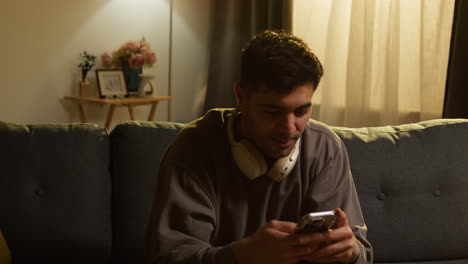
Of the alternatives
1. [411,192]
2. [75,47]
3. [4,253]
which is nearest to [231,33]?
[75,47]

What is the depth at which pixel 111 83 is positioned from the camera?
4.07 metres

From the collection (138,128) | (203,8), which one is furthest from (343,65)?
(138,128)

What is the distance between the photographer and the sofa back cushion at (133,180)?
1779 mm

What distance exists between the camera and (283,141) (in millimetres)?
1256

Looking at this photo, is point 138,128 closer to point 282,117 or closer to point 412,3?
point 282,117

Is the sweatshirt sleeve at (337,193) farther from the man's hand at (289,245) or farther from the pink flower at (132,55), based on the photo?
the pink flower at (132,55)

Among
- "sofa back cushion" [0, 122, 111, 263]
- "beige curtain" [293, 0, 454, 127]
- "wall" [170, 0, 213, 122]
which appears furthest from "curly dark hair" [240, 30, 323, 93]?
"wall" [170, 0, 213, 122]

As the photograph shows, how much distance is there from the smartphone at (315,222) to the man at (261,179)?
0.05ft

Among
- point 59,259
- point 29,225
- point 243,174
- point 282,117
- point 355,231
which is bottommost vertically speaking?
point 59,259

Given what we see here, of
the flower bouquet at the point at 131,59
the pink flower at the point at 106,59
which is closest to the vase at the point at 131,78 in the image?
the flower bouquet at the point at 131,59

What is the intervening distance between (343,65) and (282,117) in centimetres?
229

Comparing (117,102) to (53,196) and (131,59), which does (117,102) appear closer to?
(131,59)

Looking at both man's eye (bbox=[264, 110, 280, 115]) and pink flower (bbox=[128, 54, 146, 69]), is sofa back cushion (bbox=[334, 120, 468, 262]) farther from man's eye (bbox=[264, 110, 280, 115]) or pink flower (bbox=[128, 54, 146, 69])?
pink flower (bbox=[128, 54, 146, 69])

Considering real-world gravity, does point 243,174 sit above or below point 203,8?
below
